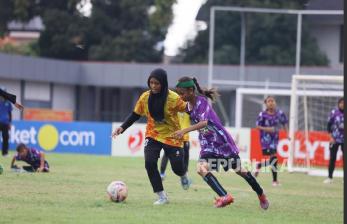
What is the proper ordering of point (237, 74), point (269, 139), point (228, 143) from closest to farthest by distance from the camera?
point (228, 143) → point (269, 139) → point (237, 74)

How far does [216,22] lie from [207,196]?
40.2 meters

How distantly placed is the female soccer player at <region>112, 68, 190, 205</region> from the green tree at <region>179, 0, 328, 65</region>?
39009 millimetres

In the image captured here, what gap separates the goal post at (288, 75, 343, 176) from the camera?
85.4ft

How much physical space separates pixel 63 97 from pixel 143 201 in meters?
36.6

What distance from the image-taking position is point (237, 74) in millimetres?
46969

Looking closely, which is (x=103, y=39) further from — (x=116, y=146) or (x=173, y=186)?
(x=173, y=186)

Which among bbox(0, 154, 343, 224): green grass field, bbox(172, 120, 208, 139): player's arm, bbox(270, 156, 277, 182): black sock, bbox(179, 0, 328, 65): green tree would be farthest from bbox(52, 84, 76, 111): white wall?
bbox(172, 120, 208, 139): player's arm

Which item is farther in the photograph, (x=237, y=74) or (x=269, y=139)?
(x=237, y=74)

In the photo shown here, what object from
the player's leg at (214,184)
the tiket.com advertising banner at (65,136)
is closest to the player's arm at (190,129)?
the player's leg at (214,184)

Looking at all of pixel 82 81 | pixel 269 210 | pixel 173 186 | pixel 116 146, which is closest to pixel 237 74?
pixel 82 81

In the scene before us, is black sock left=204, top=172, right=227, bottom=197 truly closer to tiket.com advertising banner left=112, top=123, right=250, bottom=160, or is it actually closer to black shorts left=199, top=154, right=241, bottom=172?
black shorts left=199, top=154, right=241, bottom=172

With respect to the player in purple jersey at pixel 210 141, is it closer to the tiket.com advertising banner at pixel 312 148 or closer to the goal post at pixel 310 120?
the goal post at pixel 310 120

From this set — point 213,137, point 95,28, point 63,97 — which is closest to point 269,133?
point 213,137

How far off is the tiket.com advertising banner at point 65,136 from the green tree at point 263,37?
71.6 ft
